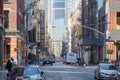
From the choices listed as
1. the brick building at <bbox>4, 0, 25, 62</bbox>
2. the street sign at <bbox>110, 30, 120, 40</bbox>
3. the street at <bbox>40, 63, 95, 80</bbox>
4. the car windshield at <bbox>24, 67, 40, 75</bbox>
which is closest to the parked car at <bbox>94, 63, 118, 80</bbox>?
the street at <bbox>40, 63, 95, 80</bbox>

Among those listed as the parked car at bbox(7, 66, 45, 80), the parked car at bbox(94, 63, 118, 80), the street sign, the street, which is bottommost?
the street

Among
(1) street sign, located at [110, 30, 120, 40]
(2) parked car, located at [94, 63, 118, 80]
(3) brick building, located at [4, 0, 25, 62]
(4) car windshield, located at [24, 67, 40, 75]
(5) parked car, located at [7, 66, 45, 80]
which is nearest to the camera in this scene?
(5) parked car, located at [7, 66, 45, 80]

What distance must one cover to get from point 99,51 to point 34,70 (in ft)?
244

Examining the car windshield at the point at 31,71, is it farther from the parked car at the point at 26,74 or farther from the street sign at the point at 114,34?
the street sign at the point at 114,34

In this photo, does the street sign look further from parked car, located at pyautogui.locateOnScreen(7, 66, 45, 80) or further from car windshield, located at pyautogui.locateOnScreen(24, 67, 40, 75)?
car windshield, located at pyautogui.locateOnScreen(24, 67, 40, 75)

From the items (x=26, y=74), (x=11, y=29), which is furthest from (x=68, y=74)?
(x=11, y=29)

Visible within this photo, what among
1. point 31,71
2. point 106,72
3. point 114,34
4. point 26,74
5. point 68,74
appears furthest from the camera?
point 114,34

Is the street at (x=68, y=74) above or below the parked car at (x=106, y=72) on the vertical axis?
below

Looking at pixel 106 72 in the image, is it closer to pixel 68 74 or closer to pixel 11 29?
pixel 68 74

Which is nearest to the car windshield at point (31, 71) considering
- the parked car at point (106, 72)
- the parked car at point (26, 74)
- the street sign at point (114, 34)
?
the parked car at point (26, 74)

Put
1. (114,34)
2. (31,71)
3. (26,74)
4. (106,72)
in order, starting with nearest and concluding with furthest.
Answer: (26,74) < (31,71) < (106,72) < (114,34)

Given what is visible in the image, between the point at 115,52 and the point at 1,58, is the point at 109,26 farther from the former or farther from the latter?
the point at 1,58

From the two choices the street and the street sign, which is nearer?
the street

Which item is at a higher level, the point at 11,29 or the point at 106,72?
the point at 11,29
